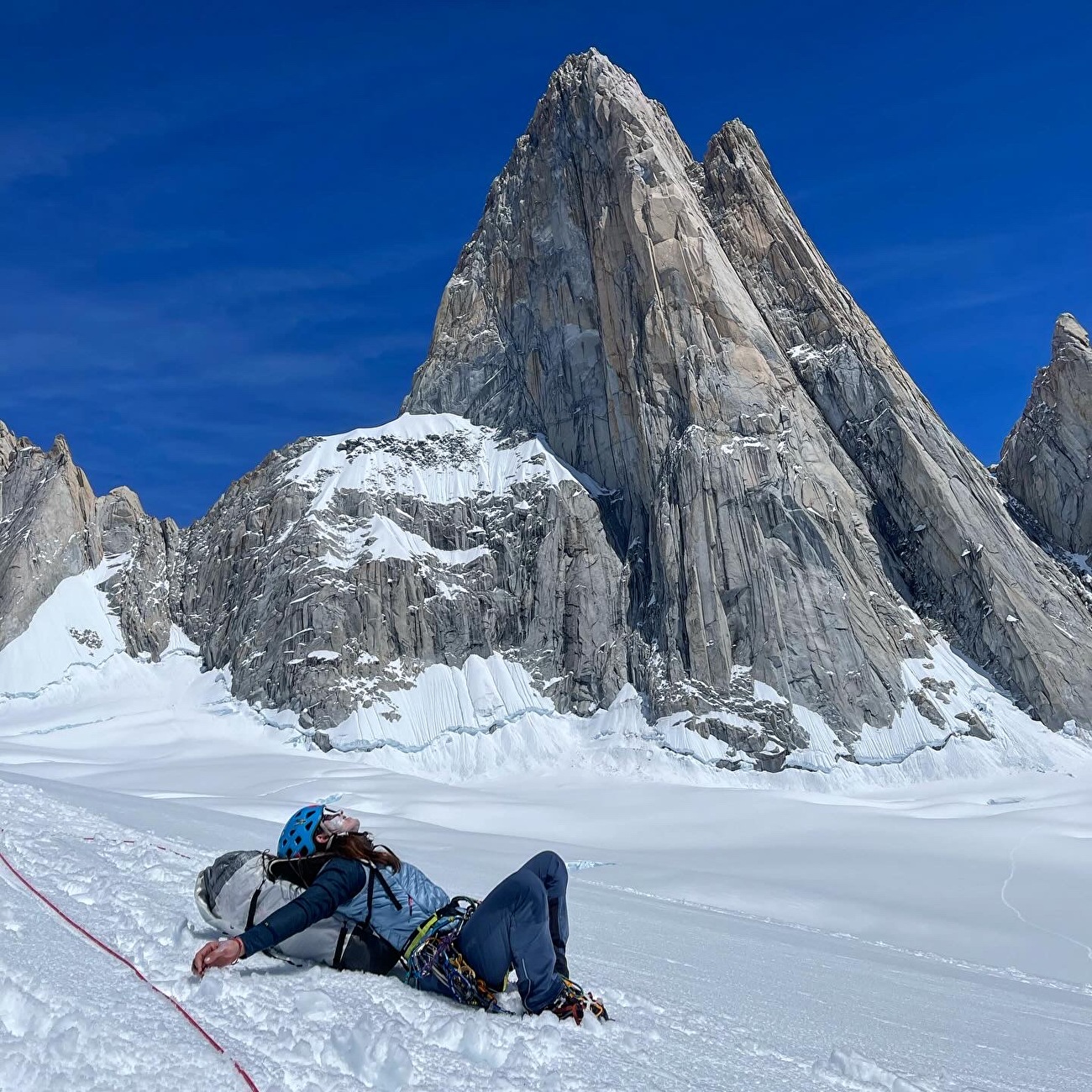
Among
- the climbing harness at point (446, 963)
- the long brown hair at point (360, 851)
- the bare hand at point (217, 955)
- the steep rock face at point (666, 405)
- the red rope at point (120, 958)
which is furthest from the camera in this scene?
the steep rock face at point (666, 405)

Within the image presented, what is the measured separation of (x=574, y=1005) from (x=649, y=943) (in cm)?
336

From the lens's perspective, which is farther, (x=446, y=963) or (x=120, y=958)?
(x=446, y=963)

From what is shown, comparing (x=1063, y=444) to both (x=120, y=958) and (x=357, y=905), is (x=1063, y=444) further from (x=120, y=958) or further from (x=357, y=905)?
(x=120, y=958)

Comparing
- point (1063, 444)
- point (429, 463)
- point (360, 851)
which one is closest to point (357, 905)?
point (360, 851)

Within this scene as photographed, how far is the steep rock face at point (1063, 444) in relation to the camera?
59.5 m

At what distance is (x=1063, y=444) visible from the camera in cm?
6066

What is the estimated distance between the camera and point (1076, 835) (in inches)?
1188

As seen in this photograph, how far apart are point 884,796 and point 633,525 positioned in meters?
24.4

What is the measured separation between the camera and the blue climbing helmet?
4305 mm

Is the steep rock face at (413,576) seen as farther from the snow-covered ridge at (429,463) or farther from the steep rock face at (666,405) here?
the steep rock face at (666,405)

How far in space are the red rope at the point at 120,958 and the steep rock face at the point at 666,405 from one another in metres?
46.8

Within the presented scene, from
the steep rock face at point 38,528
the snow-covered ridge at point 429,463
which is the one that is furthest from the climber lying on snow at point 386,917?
the steep rock face at point 38,528

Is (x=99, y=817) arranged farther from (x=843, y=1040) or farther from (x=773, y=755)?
(x=773, y=755)

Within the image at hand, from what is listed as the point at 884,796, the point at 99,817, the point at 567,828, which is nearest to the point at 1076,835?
the point at 884,796
